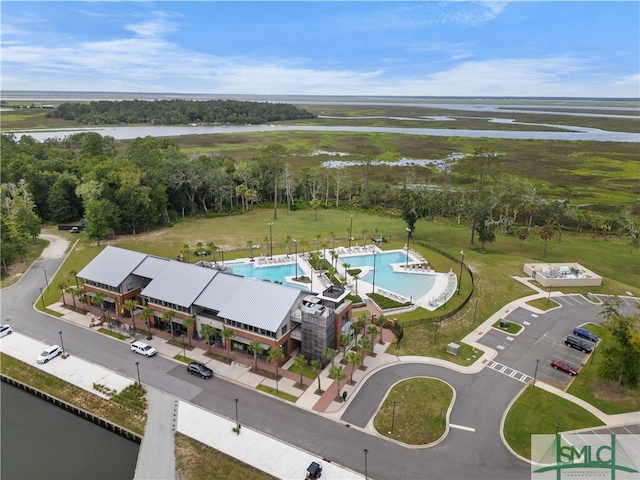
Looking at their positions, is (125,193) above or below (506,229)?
above

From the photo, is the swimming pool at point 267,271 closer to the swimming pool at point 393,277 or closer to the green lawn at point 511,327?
the swimming pool at point 393,277

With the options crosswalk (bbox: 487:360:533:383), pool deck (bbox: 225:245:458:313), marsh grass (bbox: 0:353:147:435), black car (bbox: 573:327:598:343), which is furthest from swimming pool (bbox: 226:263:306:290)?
black car (bbox: 573:327:598:343)

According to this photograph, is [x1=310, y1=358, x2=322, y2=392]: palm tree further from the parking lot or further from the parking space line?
the parking lot

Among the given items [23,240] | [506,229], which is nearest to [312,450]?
[23,240]

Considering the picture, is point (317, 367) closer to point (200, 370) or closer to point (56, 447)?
point (200, 370)

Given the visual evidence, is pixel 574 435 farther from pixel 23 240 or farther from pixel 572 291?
pixel 23 240
